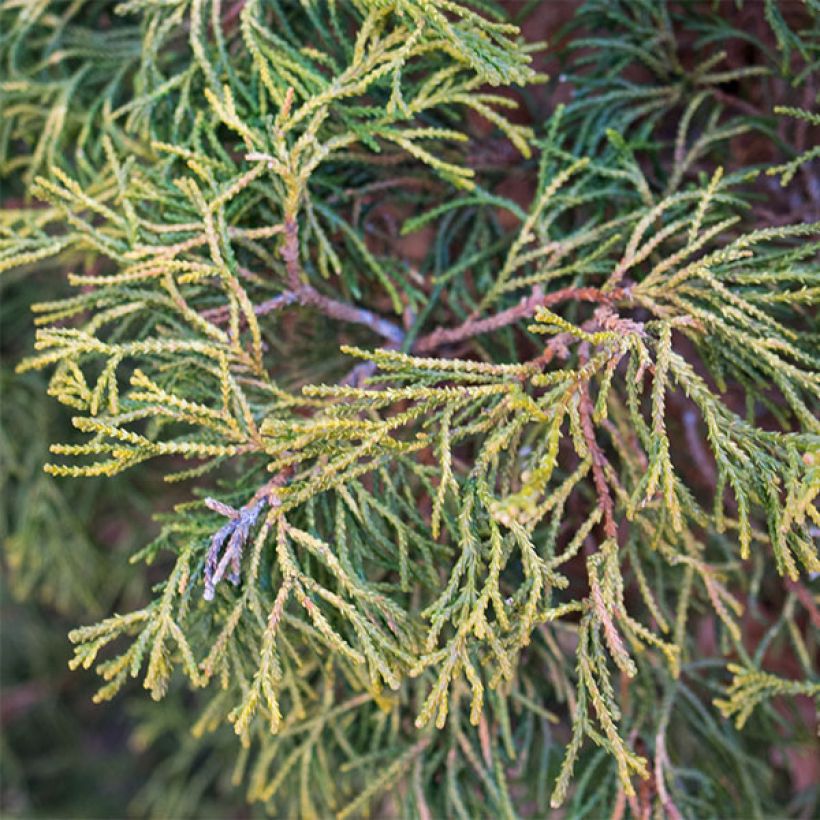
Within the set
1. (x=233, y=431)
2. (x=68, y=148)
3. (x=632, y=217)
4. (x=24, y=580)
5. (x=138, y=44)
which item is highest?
(x=138, y=44)

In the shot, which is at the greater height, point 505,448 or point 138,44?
point 138,44

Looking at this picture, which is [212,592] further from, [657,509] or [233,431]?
[657,509]

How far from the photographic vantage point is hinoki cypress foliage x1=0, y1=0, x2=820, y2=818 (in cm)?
134

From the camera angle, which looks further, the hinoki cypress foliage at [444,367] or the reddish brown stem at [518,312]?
the reddish brown stem at [518,312]

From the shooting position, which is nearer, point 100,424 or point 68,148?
point 100,424

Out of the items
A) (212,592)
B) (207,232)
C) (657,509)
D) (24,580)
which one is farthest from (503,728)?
(24,580)

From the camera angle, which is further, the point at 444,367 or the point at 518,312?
the point at 518,312

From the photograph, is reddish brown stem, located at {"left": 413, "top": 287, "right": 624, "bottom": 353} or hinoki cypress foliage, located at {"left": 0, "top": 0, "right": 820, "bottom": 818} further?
reddish brown stem, located at {"left": 413, "top": 287, "right": 624, "bottom": 353}

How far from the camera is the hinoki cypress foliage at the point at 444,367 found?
1339 mm

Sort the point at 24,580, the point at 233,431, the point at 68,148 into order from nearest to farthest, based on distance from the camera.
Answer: the point at 233,431 → the point at 68,148 → the point at 24,580

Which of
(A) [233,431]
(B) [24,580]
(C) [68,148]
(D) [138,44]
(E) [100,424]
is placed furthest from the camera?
(B) [24,580]

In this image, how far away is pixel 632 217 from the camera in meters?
1.58

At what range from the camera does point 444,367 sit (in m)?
1.34

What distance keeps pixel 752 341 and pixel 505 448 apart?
0.43 metres
